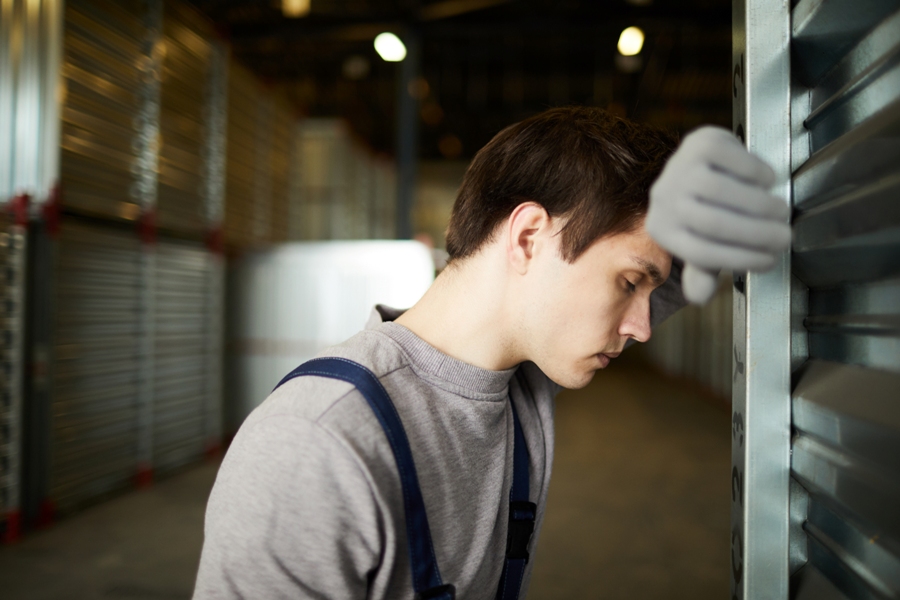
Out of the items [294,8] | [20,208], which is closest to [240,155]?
[294,8]

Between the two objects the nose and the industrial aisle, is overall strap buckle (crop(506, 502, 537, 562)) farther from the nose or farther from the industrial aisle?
the industrial aisle

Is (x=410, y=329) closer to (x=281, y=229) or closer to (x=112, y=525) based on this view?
(x=112, y=525)

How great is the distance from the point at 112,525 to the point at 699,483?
17.4 ft

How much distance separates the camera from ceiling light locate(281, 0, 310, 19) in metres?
6.91

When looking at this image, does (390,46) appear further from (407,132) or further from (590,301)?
(590,301)

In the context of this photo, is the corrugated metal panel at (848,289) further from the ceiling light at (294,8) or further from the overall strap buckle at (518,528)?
the ceiling light at (294,8)

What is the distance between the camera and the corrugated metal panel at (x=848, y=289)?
2.29 ft

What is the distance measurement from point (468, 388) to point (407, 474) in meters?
0.28

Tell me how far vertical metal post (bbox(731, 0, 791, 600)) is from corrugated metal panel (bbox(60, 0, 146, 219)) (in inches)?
192

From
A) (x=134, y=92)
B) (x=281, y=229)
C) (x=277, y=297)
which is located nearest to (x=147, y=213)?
(x=134, y=92)

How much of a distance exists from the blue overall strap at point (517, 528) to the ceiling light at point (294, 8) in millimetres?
6806

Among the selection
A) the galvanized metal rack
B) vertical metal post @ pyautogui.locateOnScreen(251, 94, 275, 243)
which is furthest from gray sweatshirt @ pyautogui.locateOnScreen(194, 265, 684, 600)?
vertical metal post @ pyautogui.locateOnScreen(251, 94, 275, 243)

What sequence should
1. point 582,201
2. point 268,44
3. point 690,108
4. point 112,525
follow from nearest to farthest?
point 582,201, point 112,525, point 268,44, point 690,108

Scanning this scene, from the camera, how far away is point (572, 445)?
781cm
